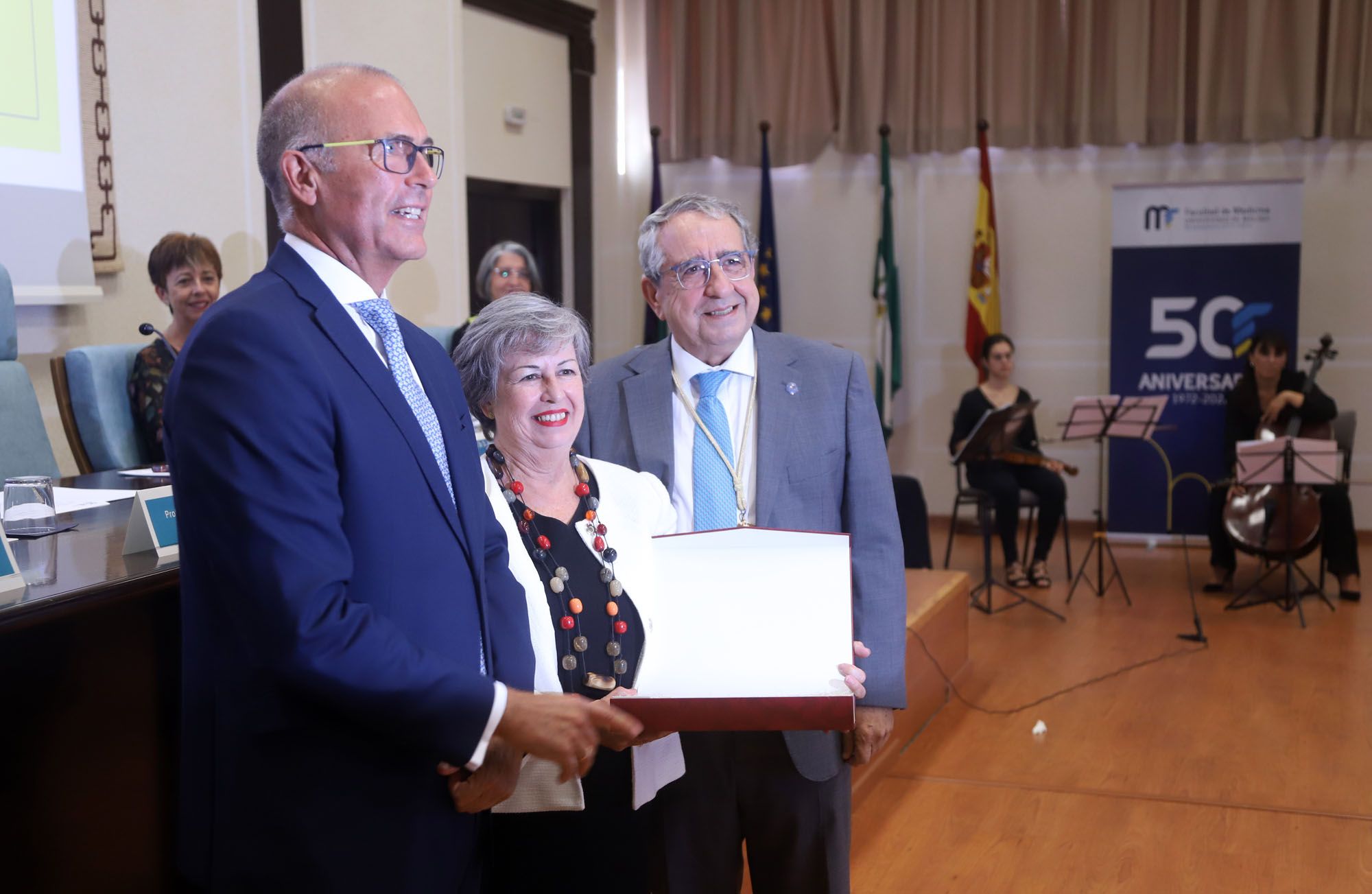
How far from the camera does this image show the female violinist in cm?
585

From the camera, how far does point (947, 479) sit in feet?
26.3

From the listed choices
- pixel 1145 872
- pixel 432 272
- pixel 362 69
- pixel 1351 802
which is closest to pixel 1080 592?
pixel 1351 802

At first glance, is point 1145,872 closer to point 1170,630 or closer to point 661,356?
point 661,356

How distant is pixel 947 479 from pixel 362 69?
7.08m

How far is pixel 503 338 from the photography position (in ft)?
5.37

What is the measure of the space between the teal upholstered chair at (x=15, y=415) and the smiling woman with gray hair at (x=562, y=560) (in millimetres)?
1629

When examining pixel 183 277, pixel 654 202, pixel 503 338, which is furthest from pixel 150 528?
pixel 654 202

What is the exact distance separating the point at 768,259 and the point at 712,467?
6.35m

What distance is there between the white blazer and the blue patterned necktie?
20 cm

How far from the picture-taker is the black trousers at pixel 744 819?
1.79 meters

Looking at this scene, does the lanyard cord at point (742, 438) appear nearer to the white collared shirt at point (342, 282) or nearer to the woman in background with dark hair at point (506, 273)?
the white collared shirt at point (342, 282)

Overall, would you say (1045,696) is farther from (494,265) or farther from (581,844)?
(581,844)

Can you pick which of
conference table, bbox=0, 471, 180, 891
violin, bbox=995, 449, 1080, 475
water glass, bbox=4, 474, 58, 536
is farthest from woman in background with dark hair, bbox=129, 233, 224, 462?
violin, bbox=995, 449, 1080, 475

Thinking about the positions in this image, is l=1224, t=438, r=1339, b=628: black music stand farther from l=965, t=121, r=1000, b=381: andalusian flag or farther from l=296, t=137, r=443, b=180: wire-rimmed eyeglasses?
l=296, t=137, r=443, b=180: wire-rimmed eyeglasses
